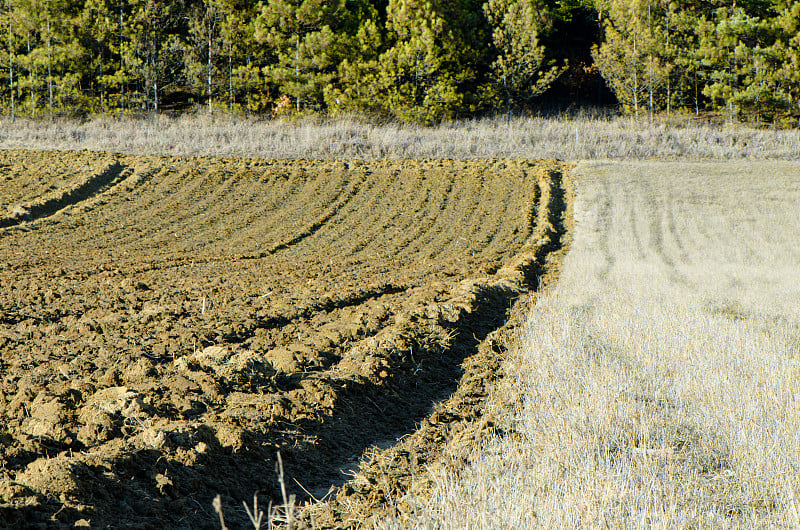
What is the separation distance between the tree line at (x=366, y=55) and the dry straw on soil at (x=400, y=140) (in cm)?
426

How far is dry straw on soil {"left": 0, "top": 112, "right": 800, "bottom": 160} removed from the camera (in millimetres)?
28062

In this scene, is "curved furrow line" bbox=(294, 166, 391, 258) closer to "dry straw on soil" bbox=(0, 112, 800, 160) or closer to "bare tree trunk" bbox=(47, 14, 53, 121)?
"dry straw on soil" bbox=(0, 112, 800, 160)

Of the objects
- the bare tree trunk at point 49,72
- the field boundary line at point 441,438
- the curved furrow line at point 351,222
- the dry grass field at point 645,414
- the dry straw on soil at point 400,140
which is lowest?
the field boundary line at point 441,438

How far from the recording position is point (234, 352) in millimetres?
6973

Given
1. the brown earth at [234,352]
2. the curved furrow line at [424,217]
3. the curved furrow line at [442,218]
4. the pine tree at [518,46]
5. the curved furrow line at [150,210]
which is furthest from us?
the pine tree at [518,46]

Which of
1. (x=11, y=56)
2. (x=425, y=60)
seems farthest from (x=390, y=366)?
(x=11, y=56)

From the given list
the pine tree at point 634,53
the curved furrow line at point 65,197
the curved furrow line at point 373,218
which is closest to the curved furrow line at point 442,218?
the curved furrow line at point 373,218

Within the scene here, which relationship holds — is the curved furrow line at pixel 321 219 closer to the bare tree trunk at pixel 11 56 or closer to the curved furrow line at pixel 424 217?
the curved furrow line at pixel 424 217

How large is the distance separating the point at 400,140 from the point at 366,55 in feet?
33.2

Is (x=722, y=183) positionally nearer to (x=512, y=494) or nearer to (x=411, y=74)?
(x=411, y=74)

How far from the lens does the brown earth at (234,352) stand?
4.28 metres

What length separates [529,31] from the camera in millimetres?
37750

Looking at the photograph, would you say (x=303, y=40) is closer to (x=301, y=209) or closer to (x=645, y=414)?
(x=301, y=209)

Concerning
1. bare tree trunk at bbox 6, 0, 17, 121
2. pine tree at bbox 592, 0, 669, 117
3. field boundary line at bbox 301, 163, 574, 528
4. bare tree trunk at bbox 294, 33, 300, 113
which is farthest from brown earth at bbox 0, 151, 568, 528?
pine tree at bbox 592, 0, 669, 117
